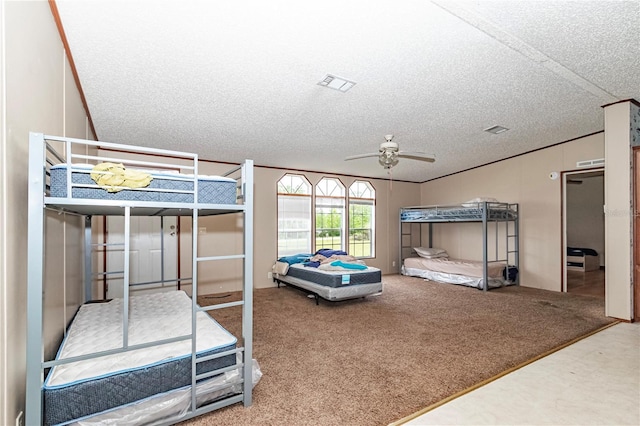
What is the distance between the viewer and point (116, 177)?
1.81 m

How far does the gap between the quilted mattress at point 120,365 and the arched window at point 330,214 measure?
4.34m

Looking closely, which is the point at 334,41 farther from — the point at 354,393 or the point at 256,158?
the point at 256,158

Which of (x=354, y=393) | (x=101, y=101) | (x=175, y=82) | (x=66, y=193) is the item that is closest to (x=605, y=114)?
(x=354, y=393)

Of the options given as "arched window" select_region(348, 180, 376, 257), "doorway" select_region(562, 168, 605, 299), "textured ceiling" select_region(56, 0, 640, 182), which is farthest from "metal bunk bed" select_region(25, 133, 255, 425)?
"doorway" select_region(562, 168, 605, 299)

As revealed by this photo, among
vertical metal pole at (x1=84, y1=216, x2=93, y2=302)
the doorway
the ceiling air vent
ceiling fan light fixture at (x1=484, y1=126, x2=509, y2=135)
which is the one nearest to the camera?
vertical metal pole at (x1=84, y1=216, x2=93, y2=302)

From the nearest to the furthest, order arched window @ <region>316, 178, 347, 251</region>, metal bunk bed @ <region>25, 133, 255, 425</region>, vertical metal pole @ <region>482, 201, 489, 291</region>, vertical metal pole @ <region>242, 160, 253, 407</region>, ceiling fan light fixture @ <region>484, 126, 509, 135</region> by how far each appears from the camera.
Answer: metal bunk bed @ <region>25, 133, 255, 425</region> → vertical metal pole @ <region>242, 160, 253, 407</region> → ceiling fan light fixture @ <region>484, 126, 509, 135</region> → vertical metal pole @ <region>482, 201, 489, 291</region> → arched window @ <region>316, 178, 347, 251</region>

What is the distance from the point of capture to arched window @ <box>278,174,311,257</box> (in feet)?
21.3

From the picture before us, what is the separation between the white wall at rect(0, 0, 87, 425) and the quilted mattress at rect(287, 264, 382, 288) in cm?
319

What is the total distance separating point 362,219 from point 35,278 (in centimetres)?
648

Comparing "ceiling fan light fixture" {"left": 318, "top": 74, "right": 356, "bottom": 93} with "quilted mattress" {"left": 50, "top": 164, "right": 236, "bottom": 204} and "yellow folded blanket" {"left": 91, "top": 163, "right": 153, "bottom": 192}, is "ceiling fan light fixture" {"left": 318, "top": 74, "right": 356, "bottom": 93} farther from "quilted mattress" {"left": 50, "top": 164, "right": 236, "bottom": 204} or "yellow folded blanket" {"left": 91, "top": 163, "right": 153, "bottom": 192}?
"yellow folded blanket" {"left": 91, "top": 163, "right": 153, "bottom": 192}

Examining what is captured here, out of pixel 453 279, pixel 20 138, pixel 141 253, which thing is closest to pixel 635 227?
pixel 453 279

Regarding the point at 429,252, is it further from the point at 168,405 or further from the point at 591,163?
the point at 168,405

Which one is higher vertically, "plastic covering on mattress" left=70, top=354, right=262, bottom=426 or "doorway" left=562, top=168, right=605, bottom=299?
"doorway" left=562, top=168, right=605, bottom=299

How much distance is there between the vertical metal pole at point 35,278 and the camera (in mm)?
1568
